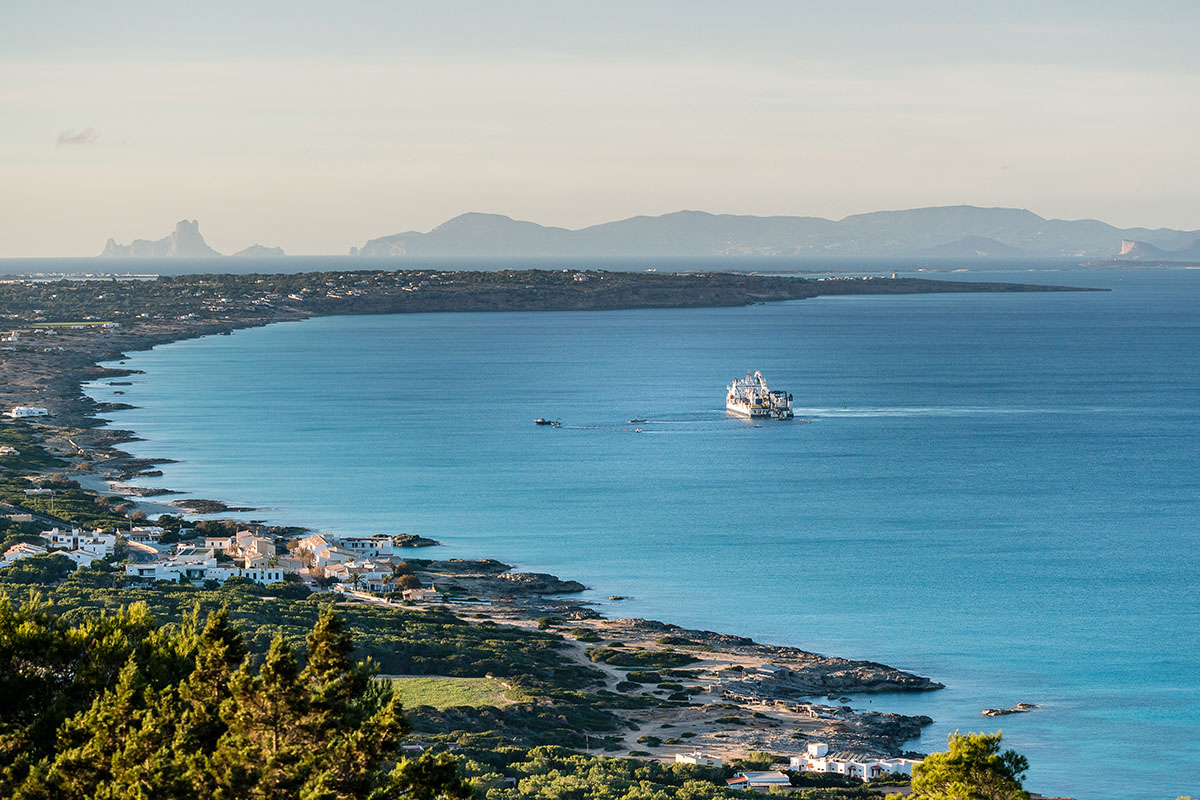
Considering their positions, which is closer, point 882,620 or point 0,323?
point 882,620

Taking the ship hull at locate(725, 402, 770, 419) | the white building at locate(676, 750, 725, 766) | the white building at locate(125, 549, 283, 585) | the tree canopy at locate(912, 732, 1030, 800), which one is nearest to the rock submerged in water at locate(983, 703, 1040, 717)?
the white building at locate(676, 750, 725, 766)

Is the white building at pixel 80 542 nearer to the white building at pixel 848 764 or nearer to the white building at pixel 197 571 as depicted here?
the white building at pixel 197 571

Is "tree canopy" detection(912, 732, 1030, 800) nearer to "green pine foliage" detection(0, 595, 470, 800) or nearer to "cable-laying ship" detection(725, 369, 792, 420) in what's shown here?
"green pine foliage" detection(0, 595, 470, 800)

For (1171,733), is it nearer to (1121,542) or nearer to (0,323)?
(1121,542)

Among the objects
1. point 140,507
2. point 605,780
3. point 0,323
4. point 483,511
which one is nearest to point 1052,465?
point 483,511

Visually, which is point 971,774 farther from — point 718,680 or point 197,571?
point 197,571
